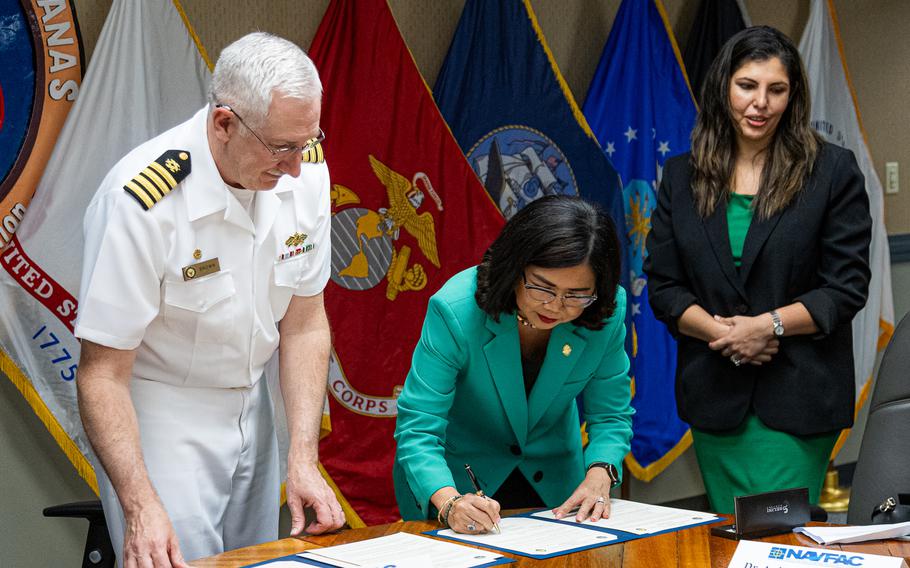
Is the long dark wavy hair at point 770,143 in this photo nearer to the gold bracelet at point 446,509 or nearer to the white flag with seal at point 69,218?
the gold bracelet at point 446,509

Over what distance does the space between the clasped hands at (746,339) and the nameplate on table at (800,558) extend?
28.0 inches

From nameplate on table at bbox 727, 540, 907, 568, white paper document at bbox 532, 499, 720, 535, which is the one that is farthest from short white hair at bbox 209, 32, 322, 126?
nameplate on table at bbox 727, 540, 907, 568

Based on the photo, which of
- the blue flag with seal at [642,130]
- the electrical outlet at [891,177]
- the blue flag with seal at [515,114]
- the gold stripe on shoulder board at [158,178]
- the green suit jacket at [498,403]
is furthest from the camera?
the electrical outlet at [891,177]

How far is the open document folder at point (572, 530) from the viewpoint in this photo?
5.70 feet

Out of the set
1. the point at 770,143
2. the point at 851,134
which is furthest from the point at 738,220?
the point at 851,134

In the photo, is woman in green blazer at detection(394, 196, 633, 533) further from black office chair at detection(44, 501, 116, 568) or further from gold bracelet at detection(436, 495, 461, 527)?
black office chair at detection(44, 501, 116, 568)

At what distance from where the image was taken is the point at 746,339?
2.34 m

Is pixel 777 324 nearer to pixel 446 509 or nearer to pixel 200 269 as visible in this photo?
pixel 446 509

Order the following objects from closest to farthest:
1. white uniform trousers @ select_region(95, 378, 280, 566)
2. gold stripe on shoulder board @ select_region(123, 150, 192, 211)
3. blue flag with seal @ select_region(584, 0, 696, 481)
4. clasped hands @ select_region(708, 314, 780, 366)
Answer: gold stripe on shoulder board @ select_region(123, 150, 192, 211) → white uniform trousers @ select_region(95, 378, 280, 566) → clasped hands @ select_region(708, 314, 780, 366) → blue flag with seal @ select_region(584, 0, 696, 481)

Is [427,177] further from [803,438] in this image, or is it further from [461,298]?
[803,438]

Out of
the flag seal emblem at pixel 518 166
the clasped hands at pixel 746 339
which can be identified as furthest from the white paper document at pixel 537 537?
the flag seal emblem at pixel 518 166

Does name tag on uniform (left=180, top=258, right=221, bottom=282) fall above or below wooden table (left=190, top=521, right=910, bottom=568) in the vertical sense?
above

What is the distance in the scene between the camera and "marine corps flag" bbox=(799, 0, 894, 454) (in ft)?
14.2

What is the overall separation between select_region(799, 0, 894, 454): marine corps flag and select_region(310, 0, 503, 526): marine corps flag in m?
1.77
